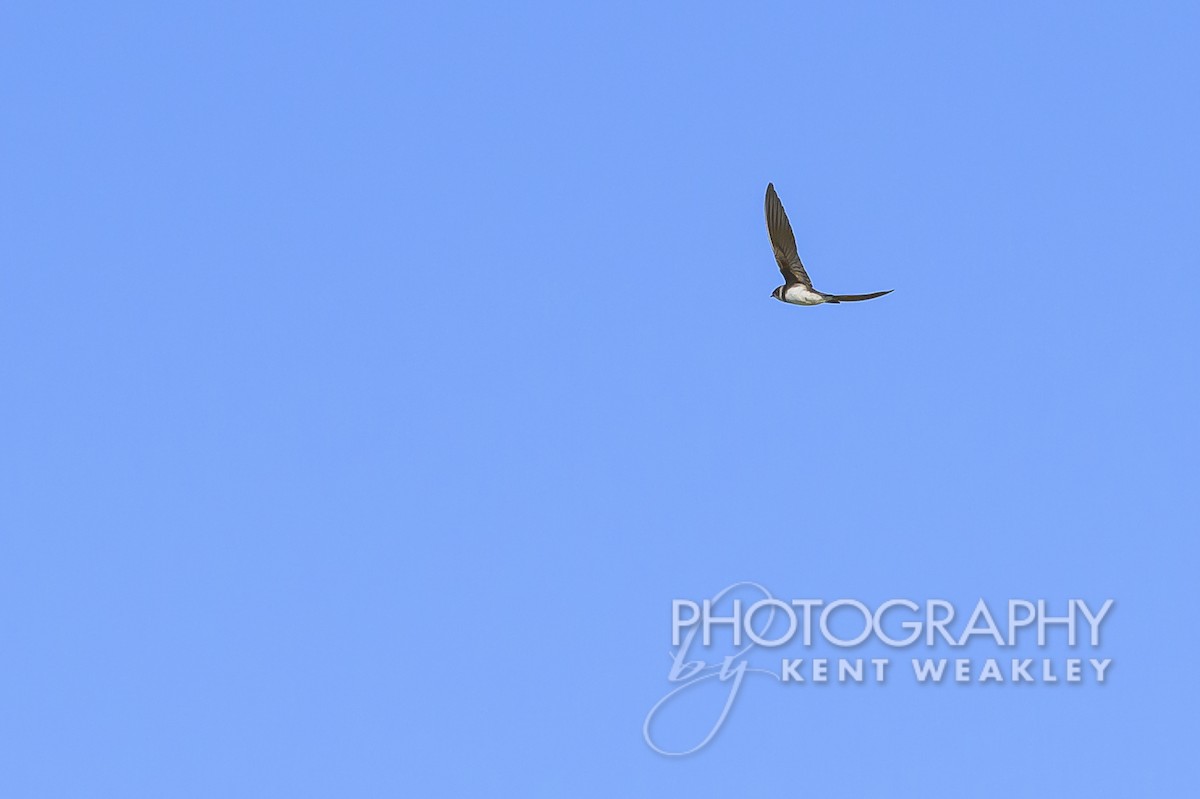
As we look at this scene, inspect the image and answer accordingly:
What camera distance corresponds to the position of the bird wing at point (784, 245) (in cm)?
4684

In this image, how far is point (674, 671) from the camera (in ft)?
188

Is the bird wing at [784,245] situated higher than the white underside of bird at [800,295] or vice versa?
the bird wing at [784,245]

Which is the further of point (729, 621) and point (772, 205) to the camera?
point (729, 621)

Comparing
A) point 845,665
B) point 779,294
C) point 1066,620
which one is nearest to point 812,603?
point 845,665

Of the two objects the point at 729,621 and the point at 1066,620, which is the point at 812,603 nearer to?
the point at 729,621

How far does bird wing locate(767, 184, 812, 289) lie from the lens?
4684 centimetres

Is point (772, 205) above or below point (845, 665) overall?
above

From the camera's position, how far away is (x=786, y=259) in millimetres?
47094

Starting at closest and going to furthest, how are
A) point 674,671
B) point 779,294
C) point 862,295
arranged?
point 862,295 < point 779,294 < point 674,671

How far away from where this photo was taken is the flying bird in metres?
46.4

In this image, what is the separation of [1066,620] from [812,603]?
5.79m

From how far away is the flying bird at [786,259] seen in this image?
46.4 metres

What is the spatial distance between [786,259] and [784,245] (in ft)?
0.86

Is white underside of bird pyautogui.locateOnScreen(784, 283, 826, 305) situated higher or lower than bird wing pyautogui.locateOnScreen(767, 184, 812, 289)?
lower
